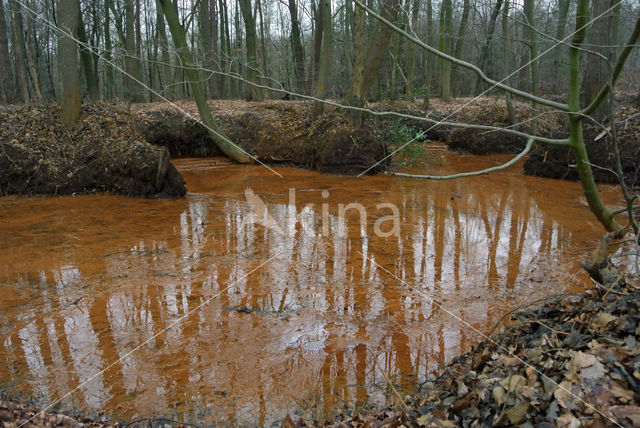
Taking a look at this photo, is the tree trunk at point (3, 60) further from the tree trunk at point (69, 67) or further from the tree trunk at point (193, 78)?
the tree trunk at point (193, 78)

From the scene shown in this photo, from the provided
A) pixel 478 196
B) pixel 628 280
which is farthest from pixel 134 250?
pixel 478 196

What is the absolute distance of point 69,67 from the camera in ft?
30.9

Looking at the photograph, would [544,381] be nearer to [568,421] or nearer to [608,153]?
[568,421]

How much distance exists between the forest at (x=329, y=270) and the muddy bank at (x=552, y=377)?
0.01m

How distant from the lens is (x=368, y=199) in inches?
356

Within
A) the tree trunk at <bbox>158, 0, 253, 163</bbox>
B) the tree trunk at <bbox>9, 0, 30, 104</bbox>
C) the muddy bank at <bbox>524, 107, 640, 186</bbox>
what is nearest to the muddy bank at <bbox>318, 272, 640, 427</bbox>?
the tree trunk at <bbox>158, 0, 253, 163</bbox>

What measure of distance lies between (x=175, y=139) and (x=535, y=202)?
10558mm

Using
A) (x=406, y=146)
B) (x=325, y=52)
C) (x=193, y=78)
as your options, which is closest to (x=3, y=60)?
(x=193, y=78)

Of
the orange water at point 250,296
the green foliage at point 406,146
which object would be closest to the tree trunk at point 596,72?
the orange water at point 250,296

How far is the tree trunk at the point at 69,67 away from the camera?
29.7ft

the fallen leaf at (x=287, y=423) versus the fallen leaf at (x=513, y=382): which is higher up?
the fallen leaf at (x=513, y=382)

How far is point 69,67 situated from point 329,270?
7945mm

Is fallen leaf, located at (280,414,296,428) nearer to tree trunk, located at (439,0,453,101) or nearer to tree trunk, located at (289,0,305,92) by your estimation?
tree trunk, located at (289,0,305,92)

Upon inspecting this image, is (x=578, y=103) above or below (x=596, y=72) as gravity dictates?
below
